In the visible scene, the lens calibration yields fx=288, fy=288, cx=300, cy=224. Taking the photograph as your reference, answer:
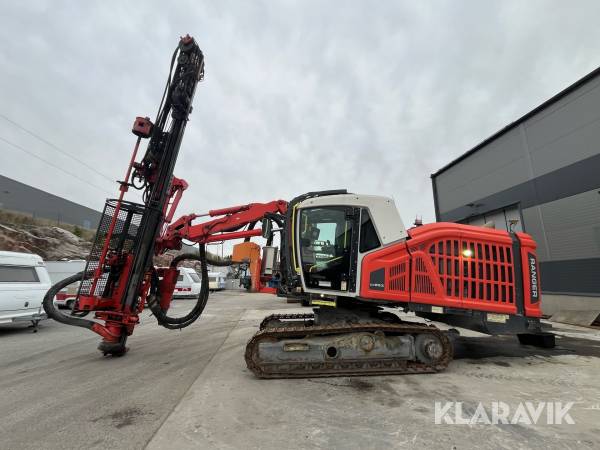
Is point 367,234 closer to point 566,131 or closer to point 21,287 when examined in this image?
point 21,287

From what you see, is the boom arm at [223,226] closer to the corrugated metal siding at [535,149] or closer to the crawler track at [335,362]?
the crawler track at [335,362]

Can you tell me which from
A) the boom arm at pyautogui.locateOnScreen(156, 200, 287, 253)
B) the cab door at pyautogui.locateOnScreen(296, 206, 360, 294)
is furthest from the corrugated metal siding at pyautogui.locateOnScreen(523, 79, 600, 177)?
the boom arm at pyautogui.locateOnScreen(156, 200, 287, 253)

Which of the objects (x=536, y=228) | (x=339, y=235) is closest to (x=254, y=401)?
(x=339, y=235)

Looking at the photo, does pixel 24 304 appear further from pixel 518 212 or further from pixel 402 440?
pixel 518 212

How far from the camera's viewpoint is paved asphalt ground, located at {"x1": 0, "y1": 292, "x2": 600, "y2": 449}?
8.68 ft

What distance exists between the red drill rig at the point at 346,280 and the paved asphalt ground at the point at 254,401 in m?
0.43

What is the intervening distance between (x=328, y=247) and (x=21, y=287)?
8.58 m

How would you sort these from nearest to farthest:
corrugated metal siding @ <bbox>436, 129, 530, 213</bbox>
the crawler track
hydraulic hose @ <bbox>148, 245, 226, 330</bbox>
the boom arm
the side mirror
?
1. the crawler track
2. the side mirror
3. hydraulic hose @ <bbox>148, 245, 226, 330</bbox>
4. the boom arm
5. corrugated metal siding @ <bbox>436, 129, 530, 213</bbox>

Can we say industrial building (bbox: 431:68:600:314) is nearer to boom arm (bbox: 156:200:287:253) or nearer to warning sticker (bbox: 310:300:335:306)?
warning sticker (bbox: 310:300:335:306)

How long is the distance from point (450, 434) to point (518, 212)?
14.9 meters

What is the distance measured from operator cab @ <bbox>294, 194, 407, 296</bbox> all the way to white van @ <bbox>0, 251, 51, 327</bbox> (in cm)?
798

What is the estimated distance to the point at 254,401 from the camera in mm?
3459

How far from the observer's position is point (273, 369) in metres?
4.29

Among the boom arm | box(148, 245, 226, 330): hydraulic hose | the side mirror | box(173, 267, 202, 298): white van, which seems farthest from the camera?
box(173, 267, 202, 298): white van
